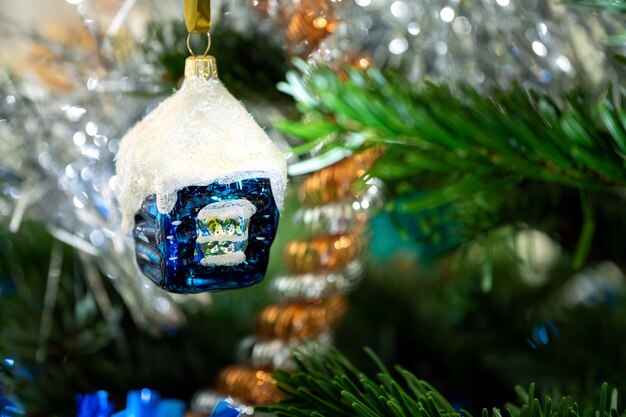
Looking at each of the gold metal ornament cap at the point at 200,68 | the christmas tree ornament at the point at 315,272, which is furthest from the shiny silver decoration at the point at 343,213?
the gold metal ornament cap at the point at 200,68

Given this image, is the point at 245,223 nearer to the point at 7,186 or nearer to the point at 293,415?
the point at 293,415

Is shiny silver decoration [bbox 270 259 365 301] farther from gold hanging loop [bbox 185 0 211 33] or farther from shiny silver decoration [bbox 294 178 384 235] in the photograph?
gold hanging loop [bbox 185 0 211 33]

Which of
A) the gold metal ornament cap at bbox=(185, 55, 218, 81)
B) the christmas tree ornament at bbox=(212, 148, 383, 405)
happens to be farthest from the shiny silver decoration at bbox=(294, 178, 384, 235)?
the gold metal ornament cap at bbox=(185, 55, 218, 81)

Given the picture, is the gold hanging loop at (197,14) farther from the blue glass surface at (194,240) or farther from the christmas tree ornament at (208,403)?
the christmas tree ornament at (208,403)

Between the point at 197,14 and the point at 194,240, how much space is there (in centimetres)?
7

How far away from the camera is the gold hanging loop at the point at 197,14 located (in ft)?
0.82

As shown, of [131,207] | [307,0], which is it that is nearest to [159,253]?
[131,207]

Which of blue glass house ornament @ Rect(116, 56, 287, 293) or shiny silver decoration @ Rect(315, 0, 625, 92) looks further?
shiny silver decoration @ Rect(315, 0, 625, 92)

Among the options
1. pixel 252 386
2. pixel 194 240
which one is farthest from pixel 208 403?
pixel 194 240

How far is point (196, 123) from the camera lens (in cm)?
24

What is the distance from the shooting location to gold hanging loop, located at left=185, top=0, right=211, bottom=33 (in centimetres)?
25

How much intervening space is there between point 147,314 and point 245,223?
184mm

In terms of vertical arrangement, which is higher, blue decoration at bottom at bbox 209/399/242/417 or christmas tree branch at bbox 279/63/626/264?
christmas tree branch at bbox 279/63/626/264

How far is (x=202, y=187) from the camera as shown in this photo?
0.78ft
